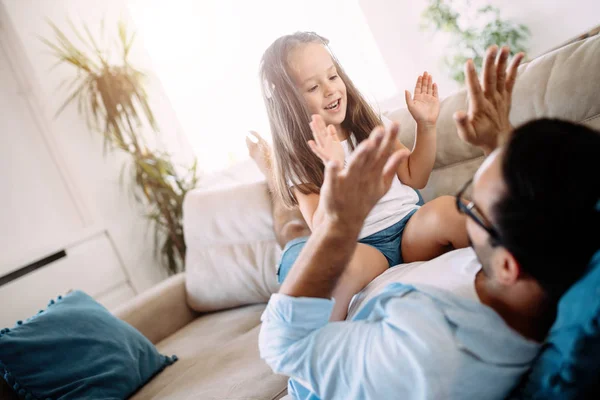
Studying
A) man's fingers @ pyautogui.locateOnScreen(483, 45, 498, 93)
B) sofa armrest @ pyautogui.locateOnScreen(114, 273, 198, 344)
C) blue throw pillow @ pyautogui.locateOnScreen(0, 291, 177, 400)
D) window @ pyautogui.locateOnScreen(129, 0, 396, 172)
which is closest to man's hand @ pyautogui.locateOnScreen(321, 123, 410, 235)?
man's fingers @ pyautogui.locateOnScreen(483, 45, 498, 93)

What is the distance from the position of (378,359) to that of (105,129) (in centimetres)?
311

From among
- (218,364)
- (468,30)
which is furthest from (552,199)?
(468,30)

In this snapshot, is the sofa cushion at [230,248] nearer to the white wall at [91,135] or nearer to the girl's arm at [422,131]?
the girl's arm at [422,131]

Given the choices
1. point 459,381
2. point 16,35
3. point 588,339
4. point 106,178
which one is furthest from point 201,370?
point 16,35

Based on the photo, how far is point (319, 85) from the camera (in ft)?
5.00

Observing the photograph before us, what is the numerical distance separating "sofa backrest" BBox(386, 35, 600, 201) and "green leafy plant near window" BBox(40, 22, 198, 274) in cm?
199

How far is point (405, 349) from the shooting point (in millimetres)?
742

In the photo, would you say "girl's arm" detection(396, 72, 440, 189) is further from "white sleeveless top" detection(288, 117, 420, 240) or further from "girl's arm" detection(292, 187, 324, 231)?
"girl's arm" detection(292, 187, 324, 231)

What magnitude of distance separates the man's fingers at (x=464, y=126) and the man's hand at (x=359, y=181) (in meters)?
0.25

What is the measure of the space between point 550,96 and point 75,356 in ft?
5.66

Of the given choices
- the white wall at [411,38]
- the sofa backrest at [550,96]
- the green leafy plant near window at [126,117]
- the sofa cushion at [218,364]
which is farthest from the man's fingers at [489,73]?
the green leafy plant near window at [126,117]

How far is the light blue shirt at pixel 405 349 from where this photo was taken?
73 centimetres

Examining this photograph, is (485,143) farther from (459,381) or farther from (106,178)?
(106,178)

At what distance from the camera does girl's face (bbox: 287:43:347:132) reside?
1515 mm
